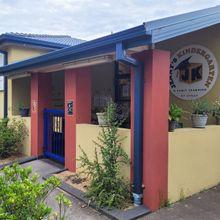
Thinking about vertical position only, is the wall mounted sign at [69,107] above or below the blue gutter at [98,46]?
below

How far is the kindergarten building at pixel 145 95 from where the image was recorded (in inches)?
159

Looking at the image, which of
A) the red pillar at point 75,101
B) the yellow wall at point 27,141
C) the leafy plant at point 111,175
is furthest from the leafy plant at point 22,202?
the yellow wall at point 27,141

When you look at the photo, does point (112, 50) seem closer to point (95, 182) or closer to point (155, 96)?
point (155, 96)

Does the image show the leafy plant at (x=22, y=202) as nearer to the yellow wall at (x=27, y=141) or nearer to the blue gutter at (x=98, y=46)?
the blue gutter at (x=98, y=46)

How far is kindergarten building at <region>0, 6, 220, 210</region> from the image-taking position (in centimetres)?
405

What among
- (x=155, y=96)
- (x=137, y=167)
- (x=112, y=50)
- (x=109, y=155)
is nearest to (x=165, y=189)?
(x=137, y=167)

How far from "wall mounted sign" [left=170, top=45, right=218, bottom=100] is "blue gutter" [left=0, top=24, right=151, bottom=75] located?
7.51ft

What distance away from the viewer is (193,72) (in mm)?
5945

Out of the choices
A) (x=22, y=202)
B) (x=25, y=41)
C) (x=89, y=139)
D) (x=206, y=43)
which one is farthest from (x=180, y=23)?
(x=25, y=41)

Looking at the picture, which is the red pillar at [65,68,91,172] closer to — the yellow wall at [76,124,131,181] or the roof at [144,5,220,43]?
the yellow wall at [76,124,131,181]

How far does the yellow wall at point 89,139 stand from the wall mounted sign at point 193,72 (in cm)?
214

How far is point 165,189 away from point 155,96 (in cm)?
147

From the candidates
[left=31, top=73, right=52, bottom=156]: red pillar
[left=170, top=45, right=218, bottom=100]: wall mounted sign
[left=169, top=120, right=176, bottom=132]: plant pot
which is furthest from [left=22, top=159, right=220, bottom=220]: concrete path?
[left=31, top=73, right=52, bottom=156]: red pillar

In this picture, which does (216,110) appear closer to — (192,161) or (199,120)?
(199,120)
